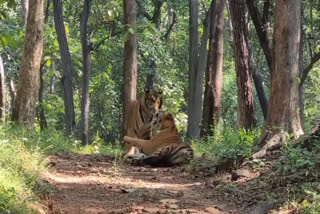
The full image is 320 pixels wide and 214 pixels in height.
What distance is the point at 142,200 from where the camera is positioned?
20.9 feet

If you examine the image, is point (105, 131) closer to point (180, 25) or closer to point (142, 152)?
point (180, 25)

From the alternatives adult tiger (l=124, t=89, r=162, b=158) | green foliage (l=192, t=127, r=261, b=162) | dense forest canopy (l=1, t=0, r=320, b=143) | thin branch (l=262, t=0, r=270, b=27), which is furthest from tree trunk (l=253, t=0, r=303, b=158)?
dense forest canopy (l=1, t=0, r=320, b=143)

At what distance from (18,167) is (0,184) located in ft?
3.56

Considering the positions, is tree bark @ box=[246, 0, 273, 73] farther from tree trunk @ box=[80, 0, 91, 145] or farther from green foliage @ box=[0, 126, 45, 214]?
tree trunk @ box=[80, 0, 91, 145]

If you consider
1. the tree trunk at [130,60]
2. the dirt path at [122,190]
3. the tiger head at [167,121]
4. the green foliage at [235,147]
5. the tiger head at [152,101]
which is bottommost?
the dirt path at [122,190]

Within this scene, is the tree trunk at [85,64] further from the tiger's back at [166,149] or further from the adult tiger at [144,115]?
the tiger's back at [166,149]

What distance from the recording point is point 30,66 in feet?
34.6

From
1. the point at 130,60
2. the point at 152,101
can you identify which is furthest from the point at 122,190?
the point at 130,60

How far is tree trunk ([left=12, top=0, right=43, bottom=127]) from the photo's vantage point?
10555 millimetres

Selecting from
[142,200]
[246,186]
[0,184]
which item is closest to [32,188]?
[0,184]

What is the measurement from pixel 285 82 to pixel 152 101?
4338 mm

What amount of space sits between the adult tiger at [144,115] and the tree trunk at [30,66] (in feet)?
7.96

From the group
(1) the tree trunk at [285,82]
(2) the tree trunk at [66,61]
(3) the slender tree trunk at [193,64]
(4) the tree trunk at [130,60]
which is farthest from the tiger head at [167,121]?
(3) the slender tree trunk at [193,64]

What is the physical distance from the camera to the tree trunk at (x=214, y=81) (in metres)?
13.6
